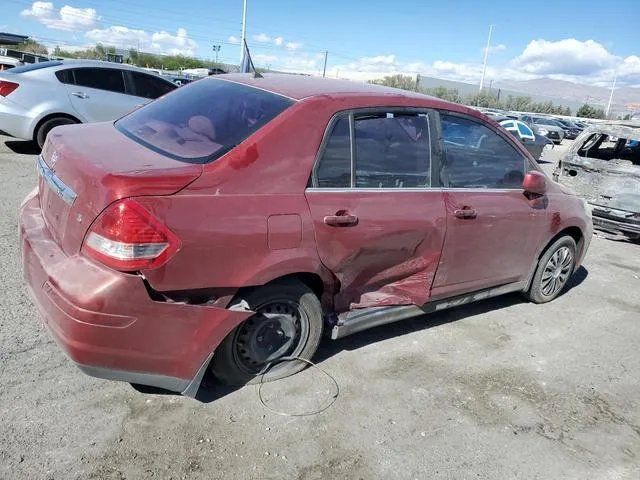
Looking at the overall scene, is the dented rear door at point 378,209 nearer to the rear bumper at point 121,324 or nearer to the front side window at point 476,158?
the front side window at point 476,158

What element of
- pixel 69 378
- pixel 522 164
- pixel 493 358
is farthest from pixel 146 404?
pixel 522 164

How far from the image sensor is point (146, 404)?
2.89 metres

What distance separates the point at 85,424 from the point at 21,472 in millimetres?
385

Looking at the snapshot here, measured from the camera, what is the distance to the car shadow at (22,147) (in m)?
8.92

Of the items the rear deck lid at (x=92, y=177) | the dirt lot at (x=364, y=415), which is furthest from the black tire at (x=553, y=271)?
the rear deck lid at (x=92, y=177)

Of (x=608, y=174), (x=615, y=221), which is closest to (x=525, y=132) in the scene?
(x=608, y=174)

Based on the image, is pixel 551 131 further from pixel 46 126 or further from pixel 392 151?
pixel 392 151

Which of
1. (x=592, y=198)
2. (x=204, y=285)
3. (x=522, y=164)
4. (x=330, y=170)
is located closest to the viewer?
(x=204, y=285)

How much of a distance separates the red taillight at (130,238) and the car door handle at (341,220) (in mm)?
925

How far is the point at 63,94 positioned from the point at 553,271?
24.5ft

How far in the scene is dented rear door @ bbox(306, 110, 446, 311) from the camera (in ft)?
10.1

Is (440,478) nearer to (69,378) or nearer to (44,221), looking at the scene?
(69,378)

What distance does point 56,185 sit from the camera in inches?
112

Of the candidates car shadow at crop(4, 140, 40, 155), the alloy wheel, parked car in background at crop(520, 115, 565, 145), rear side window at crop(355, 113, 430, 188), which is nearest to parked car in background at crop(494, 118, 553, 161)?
the alloy wheel
